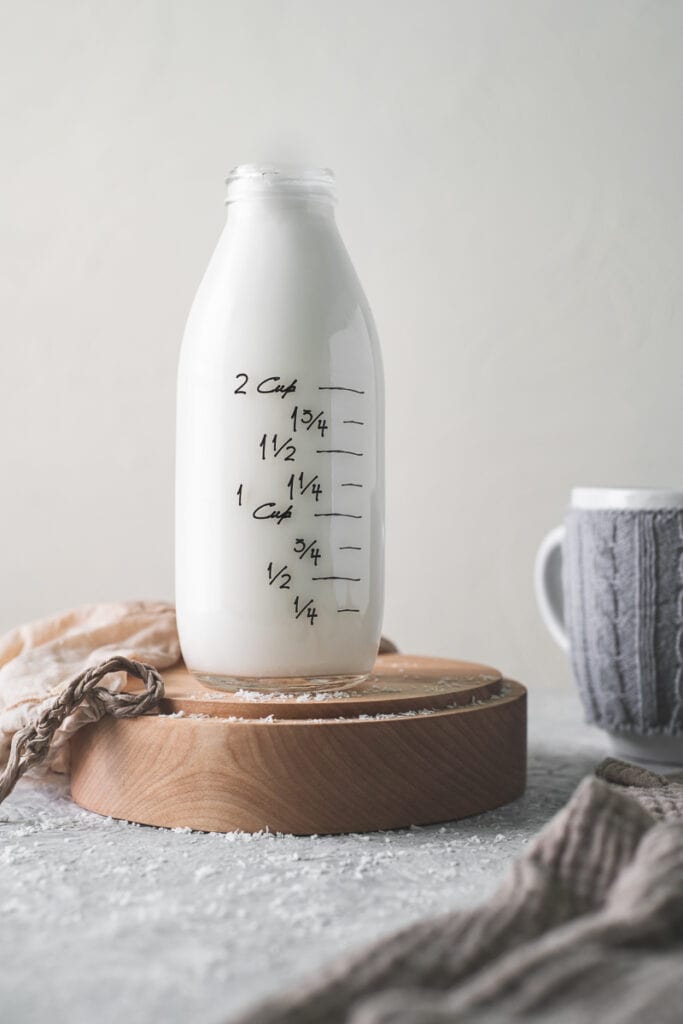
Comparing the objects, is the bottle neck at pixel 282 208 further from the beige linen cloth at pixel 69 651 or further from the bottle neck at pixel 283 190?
the beige linen cloth at pixel 69 651

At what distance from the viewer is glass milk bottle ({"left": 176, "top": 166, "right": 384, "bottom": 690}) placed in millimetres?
567

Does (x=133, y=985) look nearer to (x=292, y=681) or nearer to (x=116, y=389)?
(x=292, y=681)

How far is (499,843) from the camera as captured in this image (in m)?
0.53

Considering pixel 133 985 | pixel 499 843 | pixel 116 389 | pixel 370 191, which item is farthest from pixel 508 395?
pixel 133 985

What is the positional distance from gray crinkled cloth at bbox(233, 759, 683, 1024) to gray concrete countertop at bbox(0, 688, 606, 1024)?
0.19ft

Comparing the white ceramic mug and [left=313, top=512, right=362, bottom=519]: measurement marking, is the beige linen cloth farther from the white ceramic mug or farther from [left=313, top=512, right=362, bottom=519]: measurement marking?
the white ceramic mug

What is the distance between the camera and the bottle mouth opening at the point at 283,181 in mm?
586

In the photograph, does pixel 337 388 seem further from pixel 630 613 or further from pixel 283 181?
pixel 630 613

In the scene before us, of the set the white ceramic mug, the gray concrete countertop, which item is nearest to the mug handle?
the white ceramic mug

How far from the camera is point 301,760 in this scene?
0.52 m

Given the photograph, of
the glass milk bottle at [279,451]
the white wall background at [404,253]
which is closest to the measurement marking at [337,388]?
the glass milk bottle at [279,451]

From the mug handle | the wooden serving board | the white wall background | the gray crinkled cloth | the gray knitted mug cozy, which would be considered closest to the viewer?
the gray crinkled cloth

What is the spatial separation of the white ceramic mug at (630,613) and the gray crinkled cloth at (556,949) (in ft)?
0.98

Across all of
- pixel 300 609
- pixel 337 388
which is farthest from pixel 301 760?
pixel 337 388
